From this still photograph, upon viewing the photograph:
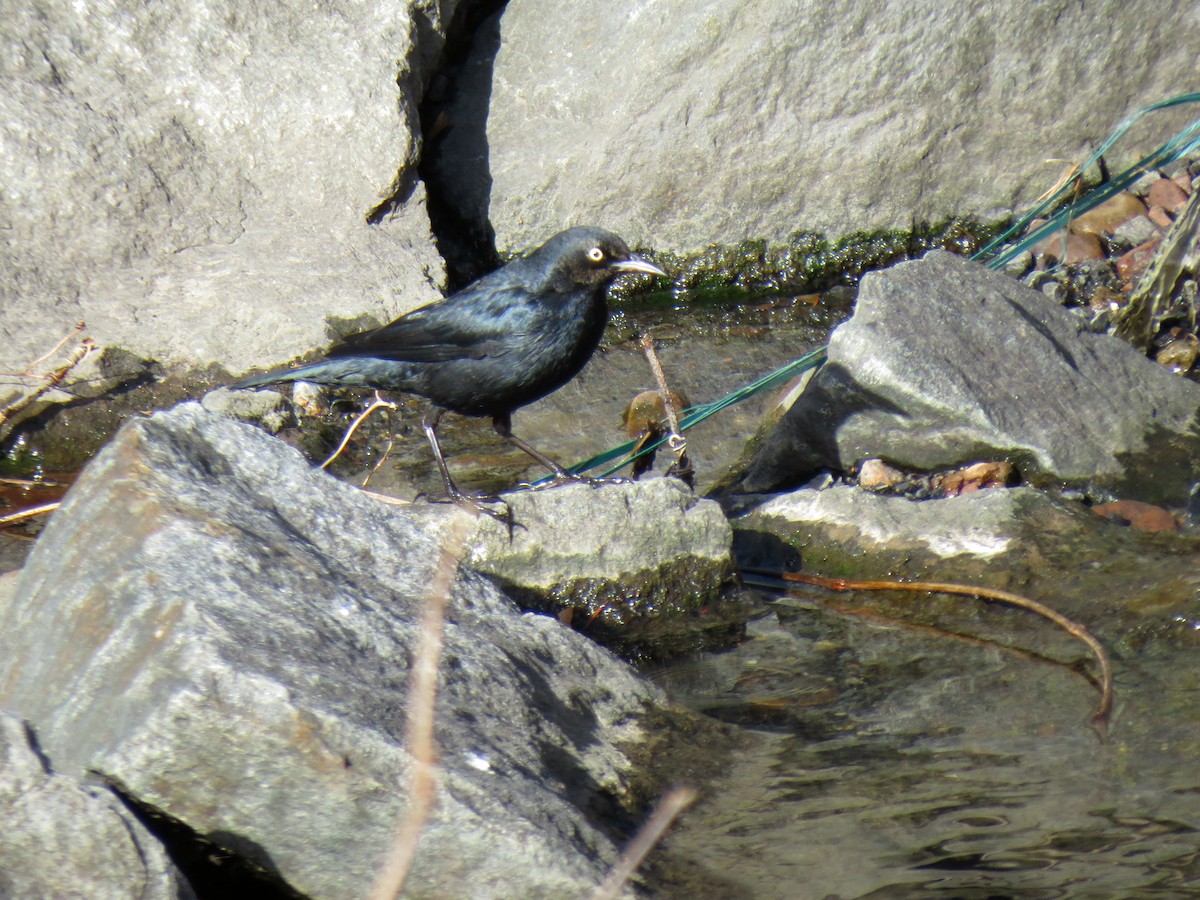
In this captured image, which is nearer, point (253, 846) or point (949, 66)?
point (253, 846)

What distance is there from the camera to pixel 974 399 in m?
5.32

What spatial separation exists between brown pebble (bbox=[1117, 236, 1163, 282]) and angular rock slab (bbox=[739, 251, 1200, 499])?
1.62m

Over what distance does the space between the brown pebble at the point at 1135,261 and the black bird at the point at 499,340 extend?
3.37 metres

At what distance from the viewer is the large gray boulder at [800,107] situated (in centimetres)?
735

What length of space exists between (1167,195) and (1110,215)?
0.33m

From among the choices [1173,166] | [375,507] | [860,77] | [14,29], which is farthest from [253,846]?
[1173,166]

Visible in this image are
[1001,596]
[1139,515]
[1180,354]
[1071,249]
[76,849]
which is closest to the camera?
[76,849]

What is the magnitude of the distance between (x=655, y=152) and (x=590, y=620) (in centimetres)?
378

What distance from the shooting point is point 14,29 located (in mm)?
6559

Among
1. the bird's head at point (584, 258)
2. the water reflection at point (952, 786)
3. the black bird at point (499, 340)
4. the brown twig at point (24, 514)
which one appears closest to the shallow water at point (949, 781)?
the water reflection at point (952, 786)

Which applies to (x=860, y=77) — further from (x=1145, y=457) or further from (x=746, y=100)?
(x=1145, y=457)

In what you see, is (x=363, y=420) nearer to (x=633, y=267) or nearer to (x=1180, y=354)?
(x=633, y=267)

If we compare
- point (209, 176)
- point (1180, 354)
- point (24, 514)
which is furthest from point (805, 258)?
point (24, 514)

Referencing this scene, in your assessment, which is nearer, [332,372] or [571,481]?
[571,481]
